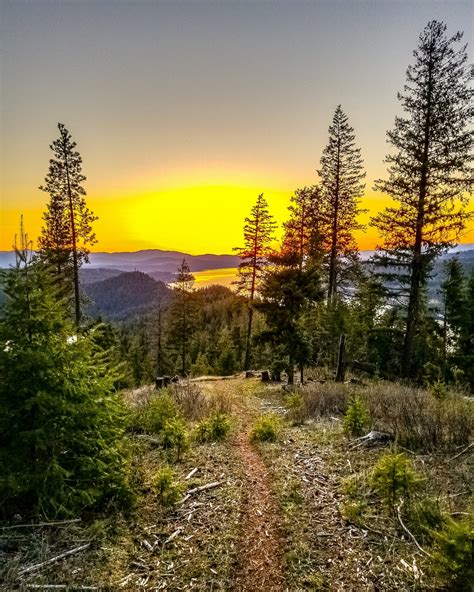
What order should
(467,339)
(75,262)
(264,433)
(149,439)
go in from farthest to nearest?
(467,339) → (75,262) → (264,433) → (149,439)

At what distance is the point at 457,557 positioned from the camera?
3764mm

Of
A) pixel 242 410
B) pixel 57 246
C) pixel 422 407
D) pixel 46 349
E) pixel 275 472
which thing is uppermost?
pixel 57 246

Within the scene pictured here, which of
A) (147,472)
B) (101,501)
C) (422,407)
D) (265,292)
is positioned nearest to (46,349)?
(101,501)

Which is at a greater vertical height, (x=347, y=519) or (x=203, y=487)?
(x=347, y=519)

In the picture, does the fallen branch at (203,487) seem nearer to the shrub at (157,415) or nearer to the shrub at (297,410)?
the shrub at (157,415)

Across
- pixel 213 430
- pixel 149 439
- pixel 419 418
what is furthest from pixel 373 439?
pixel 149 439

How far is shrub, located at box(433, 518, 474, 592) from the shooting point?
12.2 feet

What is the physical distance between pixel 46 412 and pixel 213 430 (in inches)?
205

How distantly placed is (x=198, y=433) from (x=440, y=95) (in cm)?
1655

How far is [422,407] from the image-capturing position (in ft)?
28.0

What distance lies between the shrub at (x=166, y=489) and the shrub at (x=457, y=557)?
3.82m

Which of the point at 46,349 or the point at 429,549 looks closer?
the point at 429,549

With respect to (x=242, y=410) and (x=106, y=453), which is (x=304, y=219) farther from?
(x=106, y=453)

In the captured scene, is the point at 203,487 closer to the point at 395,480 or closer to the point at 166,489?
the point at 166,489
